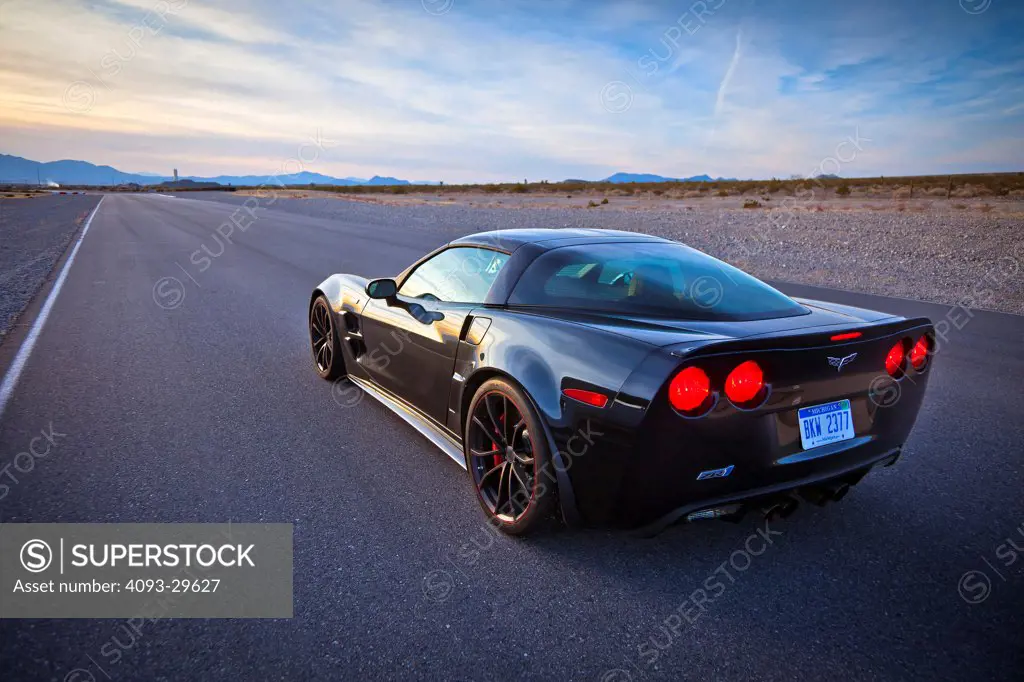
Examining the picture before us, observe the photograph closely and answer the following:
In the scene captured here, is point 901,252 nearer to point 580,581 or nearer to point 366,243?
point 366,243

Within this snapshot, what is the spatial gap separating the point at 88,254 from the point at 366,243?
20.0ft

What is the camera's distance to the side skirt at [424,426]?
3.39 meters

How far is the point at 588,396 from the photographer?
2.53 metres

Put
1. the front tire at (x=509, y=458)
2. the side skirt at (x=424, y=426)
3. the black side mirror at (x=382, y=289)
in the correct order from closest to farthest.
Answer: the front tire at (x=509, y=458), the side skirt at (x=424, y=426), the black side mirror at (x=382, y=289)

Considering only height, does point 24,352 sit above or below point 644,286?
below

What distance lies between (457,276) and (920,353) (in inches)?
91.8

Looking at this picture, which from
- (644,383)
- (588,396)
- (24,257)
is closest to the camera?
(644,383)

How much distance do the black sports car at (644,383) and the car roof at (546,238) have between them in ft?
0.06

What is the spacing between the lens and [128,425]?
13.9 feet

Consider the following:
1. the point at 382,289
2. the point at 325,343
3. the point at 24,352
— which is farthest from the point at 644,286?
the point at 24,352

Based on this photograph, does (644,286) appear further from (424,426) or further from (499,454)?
(424,426)

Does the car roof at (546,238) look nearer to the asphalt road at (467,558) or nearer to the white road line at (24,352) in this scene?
the asphalt road at (467,558)

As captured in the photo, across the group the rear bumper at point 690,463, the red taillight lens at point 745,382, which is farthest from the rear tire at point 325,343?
the red taillight lens at point 745,382

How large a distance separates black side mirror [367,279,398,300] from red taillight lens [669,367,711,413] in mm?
2109
